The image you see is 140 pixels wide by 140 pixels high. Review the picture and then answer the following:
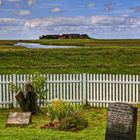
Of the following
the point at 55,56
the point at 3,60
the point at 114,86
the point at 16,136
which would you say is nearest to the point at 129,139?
the point at 16,136

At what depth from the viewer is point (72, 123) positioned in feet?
44.2

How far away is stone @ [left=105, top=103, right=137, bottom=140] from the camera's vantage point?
10188 millimetres

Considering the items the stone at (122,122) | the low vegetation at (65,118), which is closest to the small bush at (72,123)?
the low vegetation at (65,118)

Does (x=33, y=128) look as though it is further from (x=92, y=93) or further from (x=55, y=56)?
(x=55, y=56)

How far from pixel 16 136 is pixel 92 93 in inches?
269

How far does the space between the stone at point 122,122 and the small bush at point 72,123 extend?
290cm

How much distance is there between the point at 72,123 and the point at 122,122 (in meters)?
3.37

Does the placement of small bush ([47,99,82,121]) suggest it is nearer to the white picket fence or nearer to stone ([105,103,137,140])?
stone ([105,103,137,140])

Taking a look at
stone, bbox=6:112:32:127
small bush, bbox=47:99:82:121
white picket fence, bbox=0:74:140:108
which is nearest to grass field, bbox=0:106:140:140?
stone, bbox=6:112:32:127

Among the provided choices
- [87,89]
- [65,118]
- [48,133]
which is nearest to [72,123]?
[65,118]

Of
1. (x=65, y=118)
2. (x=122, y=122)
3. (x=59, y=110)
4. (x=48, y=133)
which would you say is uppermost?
(x=122, y=122)

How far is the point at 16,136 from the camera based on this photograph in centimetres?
1232

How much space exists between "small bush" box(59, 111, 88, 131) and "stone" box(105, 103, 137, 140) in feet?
9.52

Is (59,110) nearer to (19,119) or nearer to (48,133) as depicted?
(19,119)
